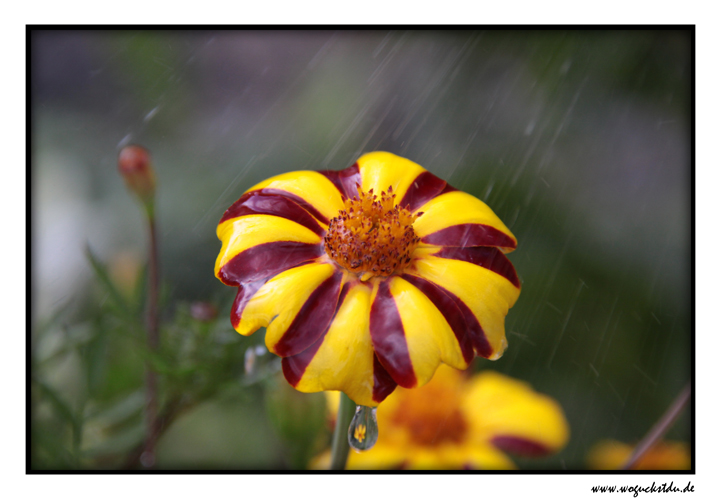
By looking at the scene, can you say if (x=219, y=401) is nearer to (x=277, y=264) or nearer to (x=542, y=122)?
(x=277, y=264)

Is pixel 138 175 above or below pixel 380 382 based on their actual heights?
above

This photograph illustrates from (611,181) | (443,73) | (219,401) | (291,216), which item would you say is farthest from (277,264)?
(611,181)

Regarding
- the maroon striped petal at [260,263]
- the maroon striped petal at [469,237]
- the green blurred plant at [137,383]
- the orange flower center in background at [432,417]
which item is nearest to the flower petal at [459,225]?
the maroon striped petal at [469,237]

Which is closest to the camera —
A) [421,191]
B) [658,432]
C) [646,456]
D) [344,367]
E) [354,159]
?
[344,367]

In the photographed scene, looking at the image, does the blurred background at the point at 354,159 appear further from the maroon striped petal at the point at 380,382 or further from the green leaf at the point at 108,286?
the maroon striped petal at the point at 380,382

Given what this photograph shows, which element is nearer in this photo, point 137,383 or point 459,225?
point 459,225

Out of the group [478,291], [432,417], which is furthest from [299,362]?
[432,417]

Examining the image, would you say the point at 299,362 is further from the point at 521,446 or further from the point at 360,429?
the point at 521,446
